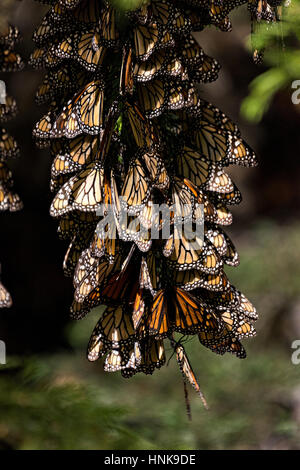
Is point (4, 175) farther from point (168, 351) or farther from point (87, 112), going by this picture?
point (168, 351)

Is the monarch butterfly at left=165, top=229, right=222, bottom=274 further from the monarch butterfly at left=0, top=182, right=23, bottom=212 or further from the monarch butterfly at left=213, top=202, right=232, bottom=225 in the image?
the monarch butterfly at left=0, top=182, right=23, bottom=212

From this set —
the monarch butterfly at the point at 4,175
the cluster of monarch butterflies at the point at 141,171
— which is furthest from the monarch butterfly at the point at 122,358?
the monarch butterfly at the point at 4,175

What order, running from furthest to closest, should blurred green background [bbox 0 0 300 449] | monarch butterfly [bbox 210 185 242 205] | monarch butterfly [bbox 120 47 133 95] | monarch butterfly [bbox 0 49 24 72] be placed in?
blurred green background [bbox 0 0 300 449] → monarch butterfly [bbox 0 49 24 72] → monarch butterfly [bbox 210 185 242 205] → monarch butterfly [bbox 120 47 133 95]

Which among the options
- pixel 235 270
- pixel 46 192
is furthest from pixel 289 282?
pixel 46 192

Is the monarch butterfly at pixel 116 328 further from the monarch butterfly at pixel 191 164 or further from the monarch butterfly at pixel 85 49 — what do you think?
the monarch butterfly at pixel 85 49

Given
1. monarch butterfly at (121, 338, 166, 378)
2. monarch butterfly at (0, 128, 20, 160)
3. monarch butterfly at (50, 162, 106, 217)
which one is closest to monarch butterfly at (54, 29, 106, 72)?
monarch butterfly at (50, 162, 106, 217)

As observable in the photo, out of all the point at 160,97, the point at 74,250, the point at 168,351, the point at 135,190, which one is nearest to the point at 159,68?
the point at 160,97

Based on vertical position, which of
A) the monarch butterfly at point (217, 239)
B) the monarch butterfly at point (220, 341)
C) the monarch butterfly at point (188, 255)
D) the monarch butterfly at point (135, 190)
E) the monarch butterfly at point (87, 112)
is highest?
the monarch butterfly at point (87, 112)
